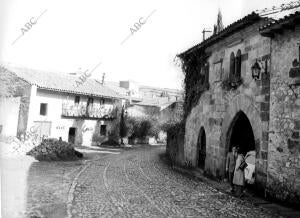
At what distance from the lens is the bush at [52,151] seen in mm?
17530

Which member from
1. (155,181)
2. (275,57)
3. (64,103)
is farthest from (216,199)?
(64,103)

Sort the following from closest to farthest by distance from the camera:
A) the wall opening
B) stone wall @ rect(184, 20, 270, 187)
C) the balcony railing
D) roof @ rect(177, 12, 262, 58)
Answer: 1. stone wall @ rect(184, 20, 270, 187)
2. roof @ rect(177, 12, 262, 58)
3. the balcony railing
4. the wall opening

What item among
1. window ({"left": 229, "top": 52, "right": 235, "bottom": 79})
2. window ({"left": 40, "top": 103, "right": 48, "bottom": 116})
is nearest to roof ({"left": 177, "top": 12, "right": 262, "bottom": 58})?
window ({"left": 229, "top": 52, "right": 235, "bottom": 79})

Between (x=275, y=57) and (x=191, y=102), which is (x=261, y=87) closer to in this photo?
(x=275, y=57)

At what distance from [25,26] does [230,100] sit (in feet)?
24.9

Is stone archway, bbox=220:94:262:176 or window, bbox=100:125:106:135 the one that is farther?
window, bbox=100:125:106:135

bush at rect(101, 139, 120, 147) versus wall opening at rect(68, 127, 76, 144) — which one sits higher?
wall opening at rect(68, 127, 76, 144)

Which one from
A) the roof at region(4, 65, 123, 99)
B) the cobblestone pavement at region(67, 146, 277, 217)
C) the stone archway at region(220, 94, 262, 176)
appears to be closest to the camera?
the cobblestone pavement at region(67, 146, 277, 217)

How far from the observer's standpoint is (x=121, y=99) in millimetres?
34188

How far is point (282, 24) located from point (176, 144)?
10.4 m

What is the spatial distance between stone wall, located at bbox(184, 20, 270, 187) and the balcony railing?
15.9 m

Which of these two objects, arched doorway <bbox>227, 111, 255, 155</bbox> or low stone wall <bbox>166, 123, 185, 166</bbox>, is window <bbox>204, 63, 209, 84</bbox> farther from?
low stone wall <bbox>166, 123, 185, 166</bbox>

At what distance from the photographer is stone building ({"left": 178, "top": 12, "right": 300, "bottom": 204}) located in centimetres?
888

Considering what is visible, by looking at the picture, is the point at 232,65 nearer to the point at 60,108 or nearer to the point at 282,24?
the point at 282,24
